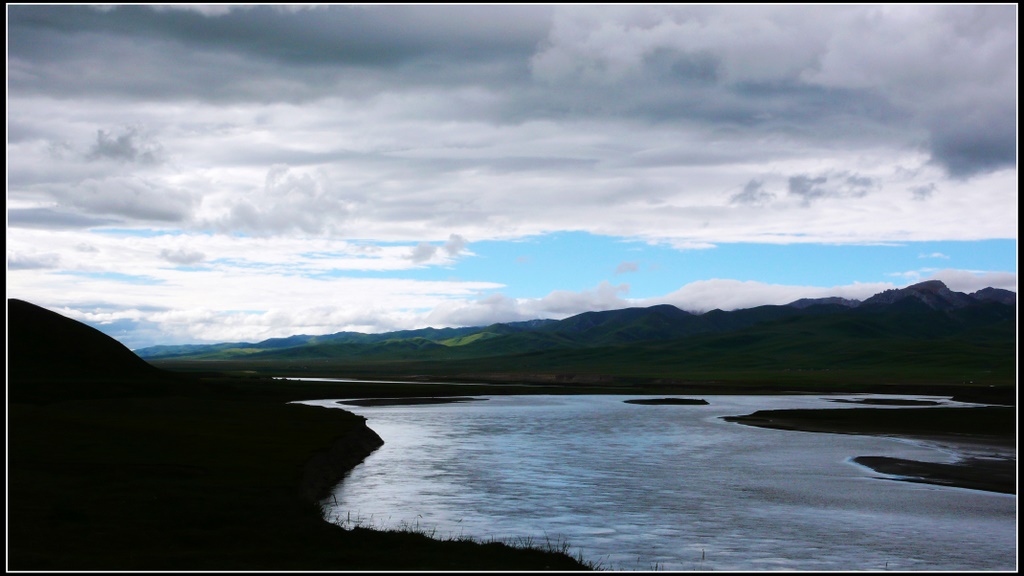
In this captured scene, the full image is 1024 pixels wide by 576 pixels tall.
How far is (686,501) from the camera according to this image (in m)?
43.5

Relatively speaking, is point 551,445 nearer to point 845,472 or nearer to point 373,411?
point 845,472

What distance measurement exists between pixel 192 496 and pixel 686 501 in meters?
24.0

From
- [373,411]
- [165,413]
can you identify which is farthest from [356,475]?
[373,411]

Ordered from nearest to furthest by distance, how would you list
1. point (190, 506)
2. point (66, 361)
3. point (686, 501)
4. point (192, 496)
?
point (190, 506) → point (192, 496) → point (686, 501) → point (66, 361)

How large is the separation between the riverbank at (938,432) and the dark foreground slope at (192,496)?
35.8 meters

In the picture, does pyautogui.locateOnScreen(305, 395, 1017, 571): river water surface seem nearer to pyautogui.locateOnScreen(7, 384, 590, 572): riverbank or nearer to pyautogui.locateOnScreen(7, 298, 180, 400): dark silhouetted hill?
pyautogui.locateOnScreen(7, 384, 590, 572): riverbank

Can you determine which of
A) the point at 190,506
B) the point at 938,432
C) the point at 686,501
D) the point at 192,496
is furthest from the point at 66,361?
the point at 938,432

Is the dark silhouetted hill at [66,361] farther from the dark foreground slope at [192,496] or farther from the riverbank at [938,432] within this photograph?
the riverbank at [938,432]

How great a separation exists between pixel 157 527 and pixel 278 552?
21.9ft

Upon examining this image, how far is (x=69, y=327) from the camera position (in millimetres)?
133250

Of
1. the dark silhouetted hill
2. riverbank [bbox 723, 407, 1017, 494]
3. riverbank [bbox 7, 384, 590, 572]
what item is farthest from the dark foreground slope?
riverbank [bbox 723, 407, 1017, 494]

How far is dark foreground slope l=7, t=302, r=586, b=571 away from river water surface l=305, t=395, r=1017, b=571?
3.25m

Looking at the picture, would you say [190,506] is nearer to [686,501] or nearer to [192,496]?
[192,496]

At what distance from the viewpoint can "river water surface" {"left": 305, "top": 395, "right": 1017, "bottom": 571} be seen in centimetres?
3281
